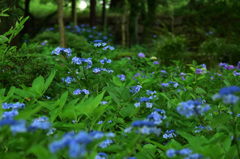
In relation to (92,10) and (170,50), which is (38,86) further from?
(92,10)

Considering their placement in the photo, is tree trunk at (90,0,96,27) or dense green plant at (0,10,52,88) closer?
dense green plant at (0,10,52,88)

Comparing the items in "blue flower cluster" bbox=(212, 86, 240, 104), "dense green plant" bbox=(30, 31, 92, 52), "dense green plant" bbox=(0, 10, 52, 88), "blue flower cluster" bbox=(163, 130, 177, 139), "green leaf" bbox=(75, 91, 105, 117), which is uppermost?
"blue flower cluster" bbox=(212, 86, 240, 104)

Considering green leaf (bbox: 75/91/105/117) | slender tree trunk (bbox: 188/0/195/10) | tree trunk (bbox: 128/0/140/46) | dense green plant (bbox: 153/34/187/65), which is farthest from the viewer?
slender tree trunk (bbox: 188/0/195/10)

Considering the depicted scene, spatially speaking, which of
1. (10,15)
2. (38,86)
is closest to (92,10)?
(10,15)

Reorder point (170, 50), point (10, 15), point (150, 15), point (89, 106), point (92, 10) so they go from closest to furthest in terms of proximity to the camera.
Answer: point (89, 106)
point (10, 15)
point (170, 50)
point (150, 15)
point (92, 10)

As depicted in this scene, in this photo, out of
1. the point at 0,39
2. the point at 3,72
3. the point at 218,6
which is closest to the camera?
the point at 0,39

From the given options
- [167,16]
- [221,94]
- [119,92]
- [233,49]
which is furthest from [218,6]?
[221,94]

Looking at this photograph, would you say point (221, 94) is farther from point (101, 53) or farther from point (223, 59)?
point (223, 59)

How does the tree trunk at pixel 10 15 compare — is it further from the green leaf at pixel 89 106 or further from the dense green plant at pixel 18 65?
the green leaf at pixel 89 106

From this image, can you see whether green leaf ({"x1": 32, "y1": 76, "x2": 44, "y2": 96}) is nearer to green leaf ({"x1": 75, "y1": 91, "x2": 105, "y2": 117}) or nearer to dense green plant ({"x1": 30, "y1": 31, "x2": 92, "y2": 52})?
green leaf ({"x1": 75, "y1": 91, "x2": 105, "y2": 117})

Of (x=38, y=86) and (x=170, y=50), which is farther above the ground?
(x=38, y=86)

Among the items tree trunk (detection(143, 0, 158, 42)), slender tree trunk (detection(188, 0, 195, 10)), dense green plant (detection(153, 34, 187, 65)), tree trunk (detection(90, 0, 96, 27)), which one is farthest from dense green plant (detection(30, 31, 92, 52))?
slender tree trunk (detection(188, 0, 195, 10))

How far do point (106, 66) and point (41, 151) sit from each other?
236cm

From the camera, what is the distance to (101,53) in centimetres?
298
